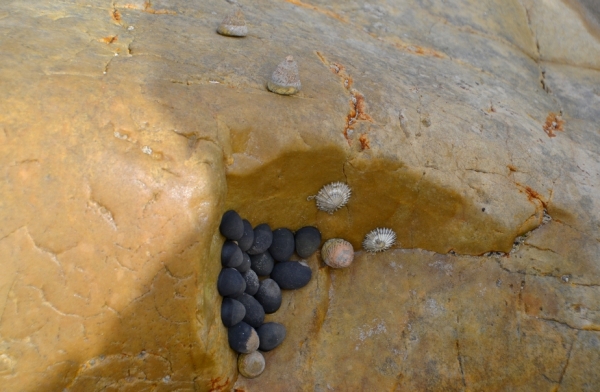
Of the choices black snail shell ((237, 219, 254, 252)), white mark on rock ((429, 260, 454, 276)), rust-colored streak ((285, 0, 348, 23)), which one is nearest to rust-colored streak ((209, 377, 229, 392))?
black snail shell ((237, 219, 254, 252))

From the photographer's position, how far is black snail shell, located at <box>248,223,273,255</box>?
162 inches

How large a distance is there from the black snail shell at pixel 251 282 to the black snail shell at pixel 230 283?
0.60 ft

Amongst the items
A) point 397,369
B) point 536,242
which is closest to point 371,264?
point 397,369

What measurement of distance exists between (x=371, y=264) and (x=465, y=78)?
242 cm

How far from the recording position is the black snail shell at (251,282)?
159 inches

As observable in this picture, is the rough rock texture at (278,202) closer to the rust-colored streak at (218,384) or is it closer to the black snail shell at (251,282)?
the rust-colored streak at (218,384)

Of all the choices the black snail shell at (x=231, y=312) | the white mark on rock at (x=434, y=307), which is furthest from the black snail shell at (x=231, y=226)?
the white mark on rock at (x=434, y=307)

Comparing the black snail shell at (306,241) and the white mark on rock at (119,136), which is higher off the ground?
the white mark on rock at (119,136)

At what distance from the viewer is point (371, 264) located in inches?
177

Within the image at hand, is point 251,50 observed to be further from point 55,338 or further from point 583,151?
point 583,151

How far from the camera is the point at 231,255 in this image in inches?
150

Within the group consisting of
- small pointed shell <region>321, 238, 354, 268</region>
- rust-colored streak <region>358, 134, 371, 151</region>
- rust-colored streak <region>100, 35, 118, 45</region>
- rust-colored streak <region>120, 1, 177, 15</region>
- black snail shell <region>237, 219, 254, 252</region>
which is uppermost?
rust-colored streak <region>100, 35, 118, 45</region>

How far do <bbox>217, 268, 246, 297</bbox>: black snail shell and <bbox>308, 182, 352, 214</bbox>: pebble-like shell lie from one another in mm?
942

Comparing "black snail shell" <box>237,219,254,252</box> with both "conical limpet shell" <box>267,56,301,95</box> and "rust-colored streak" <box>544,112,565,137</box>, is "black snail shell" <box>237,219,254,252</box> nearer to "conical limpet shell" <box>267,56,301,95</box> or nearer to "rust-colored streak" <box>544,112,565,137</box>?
"conical limpet shell" <box>267,56,301,95</box>
